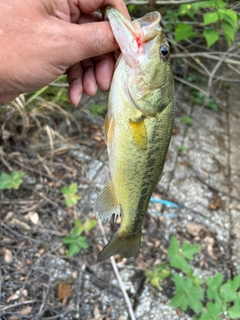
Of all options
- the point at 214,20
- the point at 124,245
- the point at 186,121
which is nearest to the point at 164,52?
the point at 124,245

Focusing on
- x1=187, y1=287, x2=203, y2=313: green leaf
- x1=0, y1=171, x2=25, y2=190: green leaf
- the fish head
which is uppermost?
the fish head

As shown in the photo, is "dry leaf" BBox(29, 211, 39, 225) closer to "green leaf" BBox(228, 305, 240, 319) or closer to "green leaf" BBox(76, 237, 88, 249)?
"green leaf" BBox(76, 237, 88, 249)

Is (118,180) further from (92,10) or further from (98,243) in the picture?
(98,243)

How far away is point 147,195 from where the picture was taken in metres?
1.83

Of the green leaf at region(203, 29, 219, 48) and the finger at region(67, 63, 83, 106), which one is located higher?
the finger at region(67, 63, 83, 106)

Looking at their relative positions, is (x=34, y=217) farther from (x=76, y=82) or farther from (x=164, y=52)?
(x=164, y=52)

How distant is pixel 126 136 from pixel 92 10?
0.69 m

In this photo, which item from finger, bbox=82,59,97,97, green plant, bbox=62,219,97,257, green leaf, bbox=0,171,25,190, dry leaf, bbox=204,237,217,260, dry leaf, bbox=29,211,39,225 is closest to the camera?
finger, bbox=82,59,97,97

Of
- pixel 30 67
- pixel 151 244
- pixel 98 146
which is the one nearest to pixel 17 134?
pixel 98 146

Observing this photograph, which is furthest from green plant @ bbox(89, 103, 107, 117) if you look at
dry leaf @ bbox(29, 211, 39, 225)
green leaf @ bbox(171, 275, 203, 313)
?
green leaf @ bbox(171, 275, 203, 313)

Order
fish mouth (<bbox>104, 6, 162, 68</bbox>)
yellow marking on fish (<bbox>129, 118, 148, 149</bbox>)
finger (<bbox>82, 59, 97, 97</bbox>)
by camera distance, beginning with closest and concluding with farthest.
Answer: fish mouth (<bbox>104, 6, 162, 68</bbox>)
yellow marking on fish (<bbox>129, 118, 148, 149</bbox>)
finger (<bbox>82, 59, 97, 97</bbox>)

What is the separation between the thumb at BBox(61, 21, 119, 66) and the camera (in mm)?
1555

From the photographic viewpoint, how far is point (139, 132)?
5.35 ft

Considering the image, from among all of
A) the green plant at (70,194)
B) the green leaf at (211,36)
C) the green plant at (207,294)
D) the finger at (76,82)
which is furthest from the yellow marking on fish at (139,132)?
the green leaf at (211,36)
